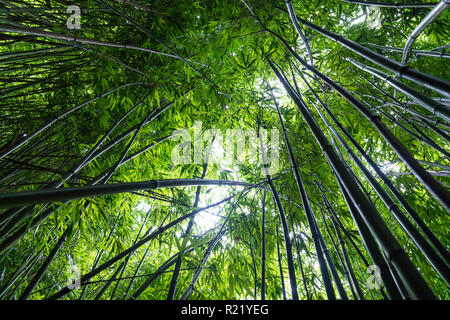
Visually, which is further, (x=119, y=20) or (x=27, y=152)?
(x=27, y=152)

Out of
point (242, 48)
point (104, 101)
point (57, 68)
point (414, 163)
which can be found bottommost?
→ point (414, 163)

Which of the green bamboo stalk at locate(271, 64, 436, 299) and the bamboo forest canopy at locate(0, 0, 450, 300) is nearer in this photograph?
the green bamboo stalk at locate(271, 64, 436, 299)

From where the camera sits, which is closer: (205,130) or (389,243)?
(389,243)

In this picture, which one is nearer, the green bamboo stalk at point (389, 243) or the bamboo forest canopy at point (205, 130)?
the green bamboo stalk at point (389, 243)

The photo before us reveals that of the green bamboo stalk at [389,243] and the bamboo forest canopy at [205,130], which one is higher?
the bamboo forest canopy at [205,130]

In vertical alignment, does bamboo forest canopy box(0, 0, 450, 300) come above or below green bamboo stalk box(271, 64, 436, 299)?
above

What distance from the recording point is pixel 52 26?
5.10ft

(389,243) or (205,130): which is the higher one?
(205,130)

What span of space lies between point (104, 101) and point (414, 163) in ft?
7.64
